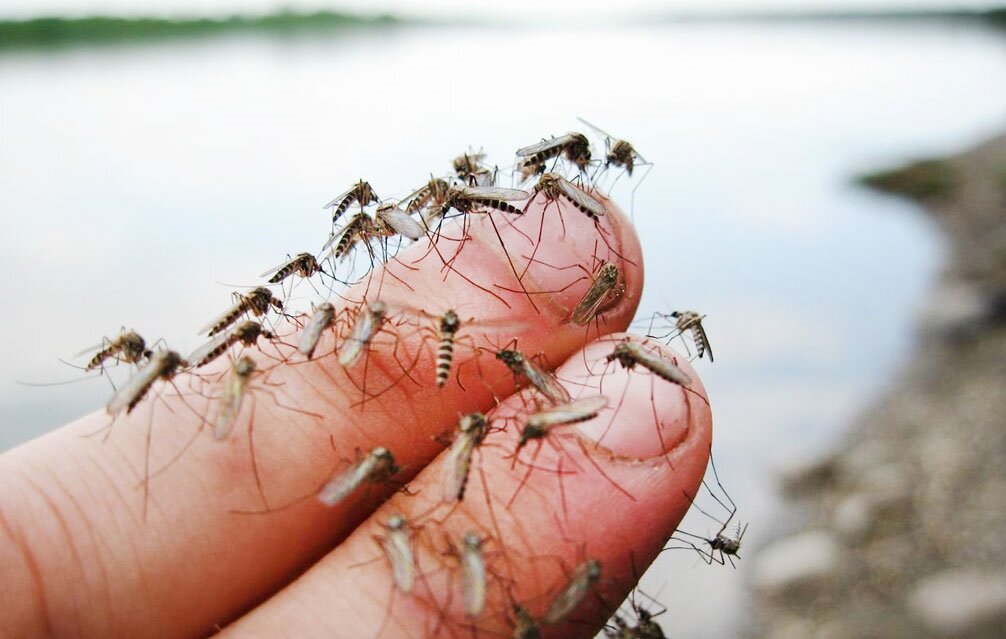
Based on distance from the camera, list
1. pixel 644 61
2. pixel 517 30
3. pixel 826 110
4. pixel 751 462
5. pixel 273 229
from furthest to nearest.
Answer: pixel 517 30 → pixel 644 61 → pixel 826 110 → pixel 273 229 → pixel 751 462

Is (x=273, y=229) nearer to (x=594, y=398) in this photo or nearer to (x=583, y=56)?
(x=594, y=398)

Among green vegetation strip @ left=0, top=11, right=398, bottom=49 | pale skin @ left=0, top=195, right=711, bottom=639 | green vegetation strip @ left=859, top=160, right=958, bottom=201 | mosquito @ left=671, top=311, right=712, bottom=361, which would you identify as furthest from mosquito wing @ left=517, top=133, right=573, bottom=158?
green vegetation strip @ left=0, top=11, right=398, bottom=49

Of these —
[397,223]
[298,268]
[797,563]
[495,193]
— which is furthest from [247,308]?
[797,563]

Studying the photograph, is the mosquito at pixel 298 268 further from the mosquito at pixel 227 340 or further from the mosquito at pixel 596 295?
the mosquito at pixel 596 295

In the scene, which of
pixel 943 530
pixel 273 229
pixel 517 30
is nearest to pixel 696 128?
pixel 273 229

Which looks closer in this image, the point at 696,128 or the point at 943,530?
the point at 943,530

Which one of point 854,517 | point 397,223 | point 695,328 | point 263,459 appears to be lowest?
point 263,459

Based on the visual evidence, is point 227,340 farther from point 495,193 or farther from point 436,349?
point 495,193
